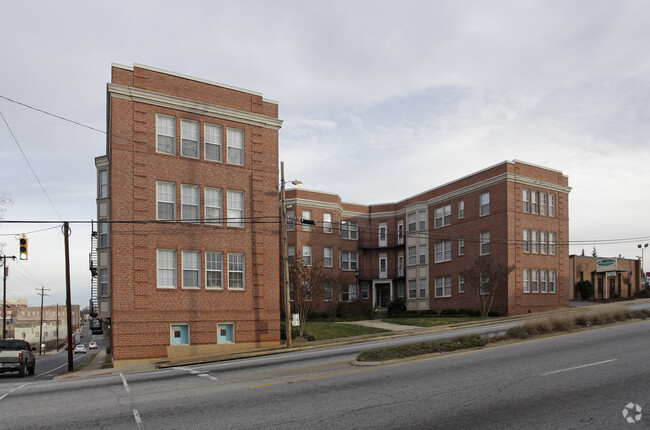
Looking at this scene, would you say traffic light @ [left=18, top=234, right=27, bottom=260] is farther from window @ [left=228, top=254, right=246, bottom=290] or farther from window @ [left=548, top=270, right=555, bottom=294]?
window @ [left=548, top=270, right=555, bottom=294]

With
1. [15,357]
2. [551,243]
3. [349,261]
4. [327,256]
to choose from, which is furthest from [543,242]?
[15,357]

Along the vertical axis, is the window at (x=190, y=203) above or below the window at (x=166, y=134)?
below

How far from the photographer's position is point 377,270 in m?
55.4

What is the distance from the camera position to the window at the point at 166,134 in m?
26.4

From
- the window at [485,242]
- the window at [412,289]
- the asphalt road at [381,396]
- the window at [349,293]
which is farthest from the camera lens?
the window at [412,289]

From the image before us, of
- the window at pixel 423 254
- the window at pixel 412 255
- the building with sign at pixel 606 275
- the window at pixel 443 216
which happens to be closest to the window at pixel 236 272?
the window at pixel 443 216

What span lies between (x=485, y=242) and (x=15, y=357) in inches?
1270

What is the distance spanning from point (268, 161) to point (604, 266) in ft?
134

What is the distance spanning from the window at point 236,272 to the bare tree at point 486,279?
61.6 ft

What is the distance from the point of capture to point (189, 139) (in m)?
27.3

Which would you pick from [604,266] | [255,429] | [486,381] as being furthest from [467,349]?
[604,266]

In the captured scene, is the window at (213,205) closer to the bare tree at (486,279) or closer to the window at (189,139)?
the window at (189,139)

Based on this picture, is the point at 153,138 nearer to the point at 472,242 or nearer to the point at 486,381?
the point at 486,381

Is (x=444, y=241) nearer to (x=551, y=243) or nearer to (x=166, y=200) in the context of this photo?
(x=551, y=243)
